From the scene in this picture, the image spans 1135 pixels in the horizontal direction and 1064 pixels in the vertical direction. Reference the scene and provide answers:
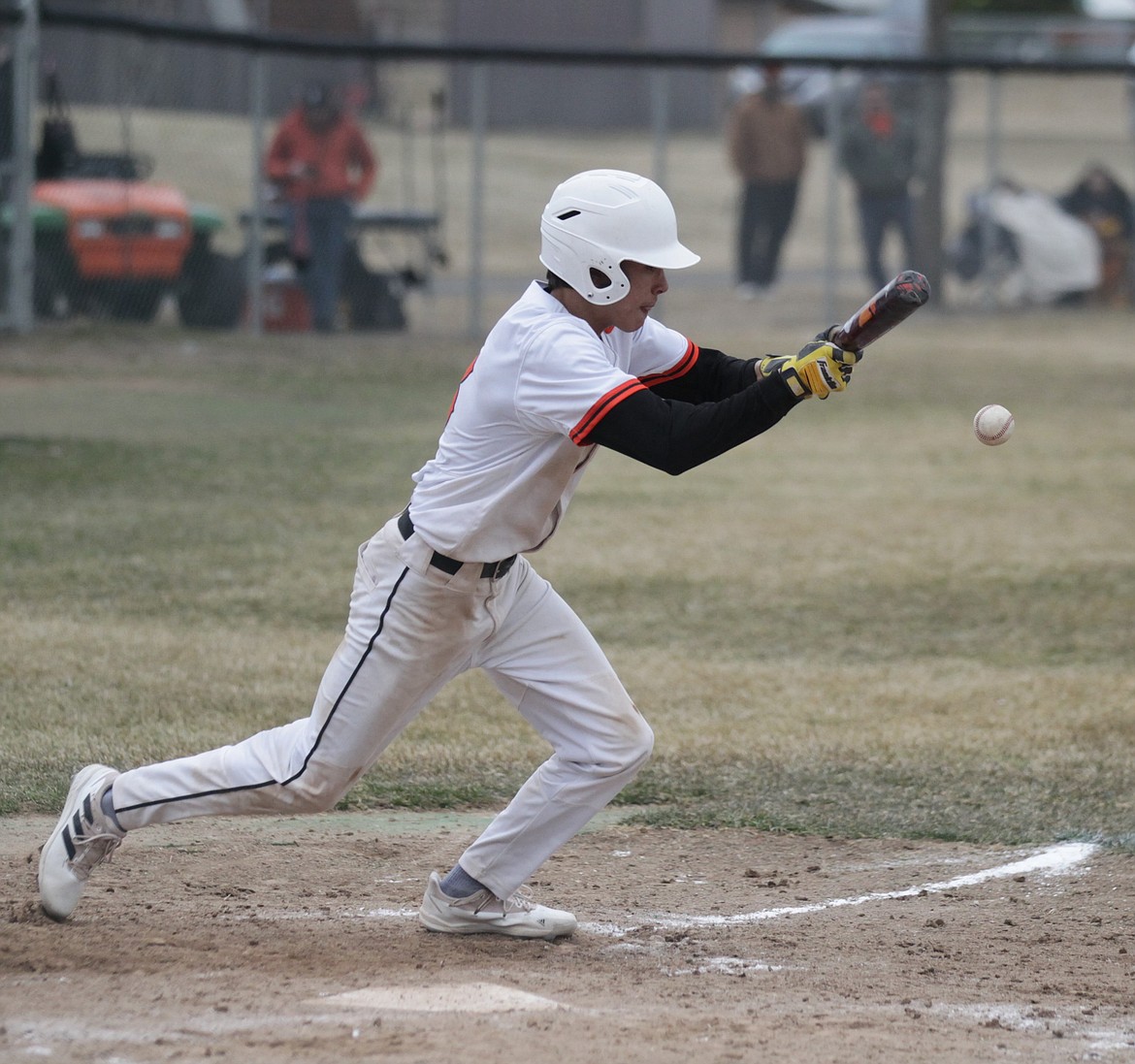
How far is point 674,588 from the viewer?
8.97 meters

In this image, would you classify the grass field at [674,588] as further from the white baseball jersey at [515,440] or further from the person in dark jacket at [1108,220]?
the person in dark jacket at [1108,220]

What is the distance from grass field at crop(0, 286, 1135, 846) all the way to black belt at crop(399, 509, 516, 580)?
1.77 metres

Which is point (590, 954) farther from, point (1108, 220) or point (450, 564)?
point (1108, 220)

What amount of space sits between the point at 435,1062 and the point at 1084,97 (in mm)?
24599

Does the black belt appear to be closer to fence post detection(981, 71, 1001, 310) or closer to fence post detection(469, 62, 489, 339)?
fence post detection(469, 62, 489, 339)

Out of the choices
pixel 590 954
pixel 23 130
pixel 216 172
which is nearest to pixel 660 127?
pixel 216 172

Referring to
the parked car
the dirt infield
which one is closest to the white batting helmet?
the dirt infield

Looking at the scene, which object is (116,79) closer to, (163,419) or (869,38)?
(163,419)

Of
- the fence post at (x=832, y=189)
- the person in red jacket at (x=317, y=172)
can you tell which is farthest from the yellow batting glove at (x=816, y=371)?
the fence post at (x=832, y=189)

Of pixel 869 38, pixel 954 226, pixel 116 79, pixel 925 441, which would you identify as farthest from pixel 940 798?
pixel 869 38

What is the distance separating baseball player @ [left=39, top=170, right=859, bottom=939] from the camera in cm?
393

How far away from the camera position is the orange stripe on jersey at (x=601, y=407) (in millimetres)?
3873

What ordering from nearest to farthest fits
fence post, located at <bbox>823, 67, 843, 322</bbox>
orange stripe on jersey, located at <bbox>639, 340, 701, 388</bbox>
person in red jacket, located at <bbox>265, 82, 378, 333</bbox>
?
1. orange stripe on jersey, located at <bbox>639, 340, 701, 388</bbox>
2. person in red jacket, located at <bbox>265, 82, 378, 333</bbox>
3. fence post, located at <bbox>823, 67, 843, 322</bbox>

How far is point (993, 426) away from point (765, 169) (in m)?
15.0
